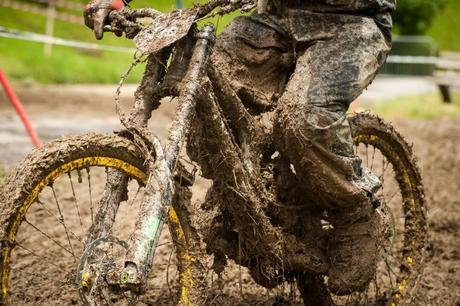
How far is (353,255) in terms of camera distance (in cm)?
396

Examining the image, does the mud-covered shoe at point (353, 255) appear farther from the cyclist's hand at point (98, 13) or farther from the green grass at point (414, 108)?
the green grass at point (414, 108)

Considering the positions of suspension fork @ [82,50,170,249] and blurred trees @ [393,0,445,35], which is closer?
suspension fork @ [82,50,170,249]

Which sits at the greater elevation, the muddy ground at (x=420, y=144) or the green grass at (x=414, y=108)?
the green grass at (x=414, y=108)

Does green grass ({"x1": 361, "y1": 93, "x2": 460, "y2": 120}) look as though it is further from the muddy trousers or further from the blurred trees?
the blurred trees

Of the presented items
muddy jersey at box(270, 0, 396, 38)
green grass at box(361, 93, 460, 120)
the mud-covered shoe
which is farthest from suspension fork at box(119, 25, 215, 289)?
green grass at box(361, 93, 460, 120)

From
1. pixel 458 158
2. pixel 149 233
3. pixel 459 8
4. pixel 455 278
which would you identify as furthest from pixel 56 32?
pixel 459 8

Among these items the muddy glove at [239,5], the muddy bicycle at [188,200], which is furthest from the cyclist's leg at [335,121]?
the muddy glove at [239,5]

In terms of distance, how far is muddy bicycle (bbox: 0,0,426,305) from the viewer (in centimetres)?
290

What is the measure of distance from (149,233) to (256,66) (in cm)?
144

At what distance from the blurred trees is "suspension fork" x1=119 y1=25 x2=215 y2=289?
27.1 m

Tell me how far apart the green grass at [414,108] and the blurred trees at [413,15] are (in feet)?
36.8

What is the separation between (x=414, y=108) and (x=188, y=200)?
13574 mm

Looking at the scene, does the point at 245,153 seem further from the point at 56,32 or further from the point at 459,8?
the point at 459,8

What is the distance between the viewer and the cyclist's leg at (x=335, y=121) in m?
3.66
